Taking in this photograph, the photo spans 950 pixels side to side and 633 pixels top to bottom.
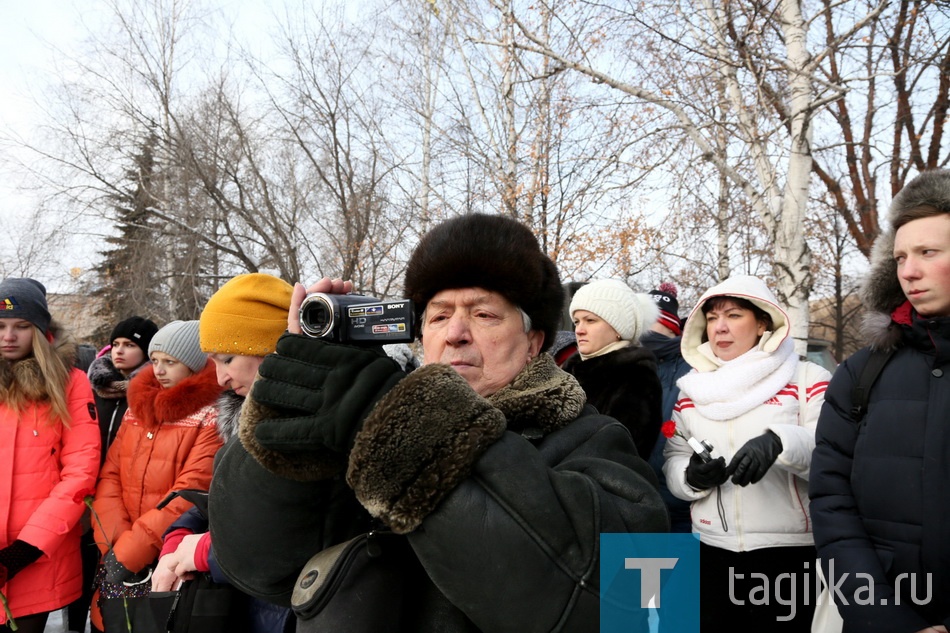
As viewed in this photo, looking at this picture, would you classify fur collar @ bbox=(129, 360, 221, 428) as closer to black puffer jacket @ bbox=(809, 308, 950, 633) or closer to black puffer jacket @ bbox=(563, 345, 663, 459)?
black puffer jacket @ bbox=(563, 345, 663, 459)

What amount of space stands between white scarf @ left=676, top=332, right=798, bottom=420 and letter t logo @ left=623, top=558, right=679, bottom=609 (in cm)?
153

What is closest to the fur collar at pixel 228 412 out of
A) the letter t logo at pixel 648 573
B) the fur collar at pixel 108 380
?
the fur collar at pixel 108 380

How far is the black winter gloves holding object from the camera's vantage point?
42.2 inches

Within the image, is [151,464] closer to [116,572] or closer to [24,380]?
[116,572]

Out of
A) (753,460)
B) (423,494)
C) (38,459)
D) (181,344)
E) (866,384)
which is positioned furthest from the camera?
(181,344)

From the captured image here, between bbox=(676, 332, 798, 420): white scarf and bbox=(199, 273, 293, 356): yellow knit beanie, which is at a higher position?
bbox=(199, 273, 293, 356): yellow knit beanie

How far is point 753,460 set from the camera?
2.40m

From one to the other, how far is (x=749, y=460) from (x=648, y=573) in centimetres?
136

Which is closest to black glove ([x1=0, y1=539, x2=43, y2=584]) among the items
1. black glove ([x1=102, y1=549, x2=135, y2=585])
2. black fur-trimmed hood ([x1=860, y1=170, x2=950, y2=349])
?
black glove ([x1=102, y1=549, x2=135, y2=585])

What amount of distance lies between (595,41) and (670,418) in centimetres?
625

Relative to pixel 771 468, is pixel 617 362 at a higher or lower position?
higher

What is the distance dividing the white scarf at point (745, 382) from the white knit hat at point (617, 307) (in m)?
0.47

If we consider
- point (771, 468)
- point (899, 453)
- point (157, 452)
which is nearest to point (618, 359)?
point (771, 468)

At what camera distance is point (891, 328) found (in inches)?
82.7
